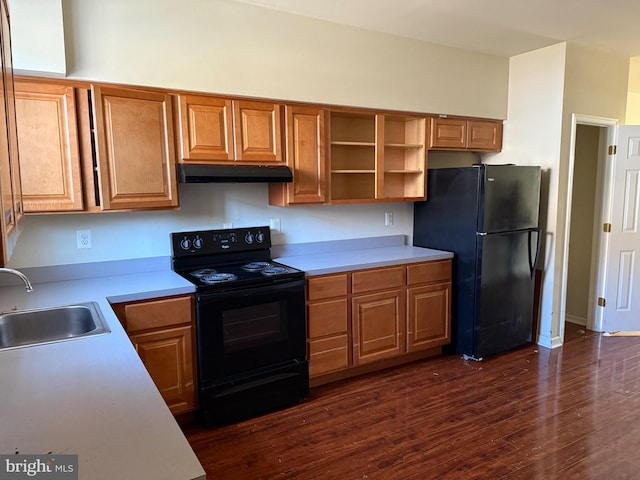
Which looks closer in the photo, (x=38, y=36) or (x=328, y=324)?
(x=38, y=36)

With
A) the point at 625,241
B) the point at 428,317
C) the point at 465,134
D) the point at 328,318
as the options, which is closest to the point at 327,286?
the point at 328,318

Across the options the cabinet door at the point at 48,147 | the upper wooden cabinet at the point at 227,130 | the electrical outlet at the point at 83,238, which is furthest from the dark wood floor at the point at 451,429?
the upper wooden cabinet at the point at 227,130

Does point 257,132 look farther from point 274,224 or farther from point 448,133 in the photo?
point 448,133

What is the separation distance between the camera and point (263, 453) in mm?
2336

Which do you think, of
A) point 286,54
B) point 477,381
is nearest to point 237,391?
point 477,381

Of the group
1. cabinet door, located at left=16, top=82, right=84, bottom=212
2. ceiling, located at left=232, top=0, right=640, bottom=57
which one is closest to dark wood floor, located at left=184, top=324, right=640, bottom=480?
cabinet door, located at left=16, top=82, right=84, bottom=212

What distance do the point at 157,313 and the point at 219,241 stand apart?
29.2 inches

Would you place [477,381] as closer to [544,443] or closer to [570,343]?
[544,443]

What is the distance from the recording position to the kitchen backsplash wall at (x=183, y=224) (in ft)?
8.46

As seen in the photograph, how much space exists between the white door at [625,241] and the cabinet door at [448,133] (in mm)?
1481

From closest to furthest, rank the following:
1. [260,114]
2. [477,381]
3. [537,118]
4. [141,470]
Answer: [141,470]
[260,114]
[477,381]
[537,118]

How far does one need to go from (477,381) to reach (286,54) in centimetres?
269

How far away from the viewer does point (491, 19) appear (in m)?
3.01

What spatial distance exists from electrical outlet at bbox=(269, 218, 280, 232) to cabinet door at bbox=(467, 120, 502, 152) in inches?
74.2
